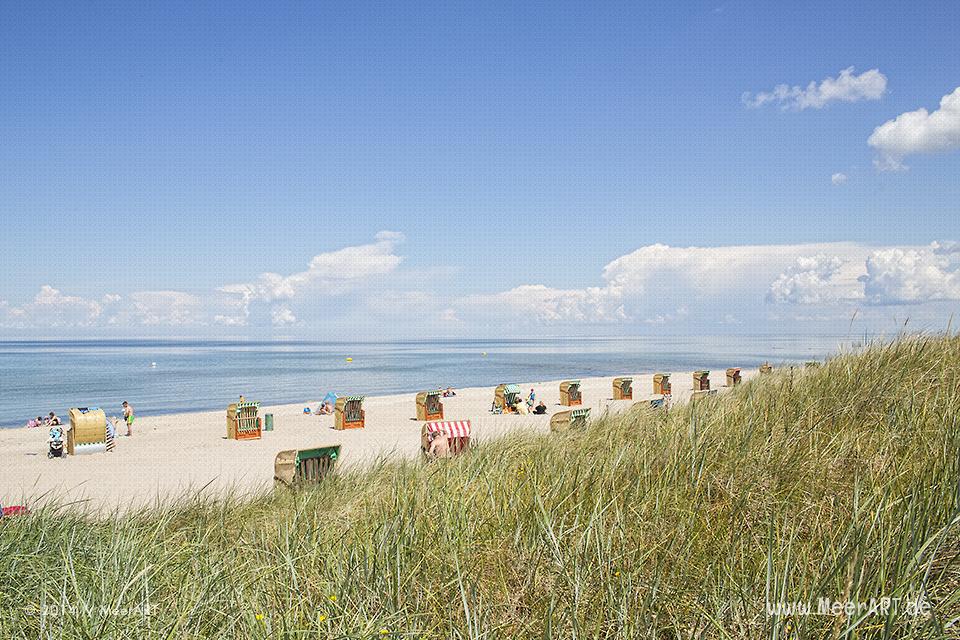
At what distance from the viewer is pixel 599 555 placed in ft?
6.94

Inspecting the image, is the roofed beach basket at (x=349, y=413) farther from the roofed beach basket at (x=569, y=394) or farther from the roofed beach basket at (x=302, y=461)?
the roofed beach basket at (x=302, y=461)

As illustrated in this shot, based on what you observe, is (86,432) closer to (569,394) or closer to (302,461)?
(302,461)

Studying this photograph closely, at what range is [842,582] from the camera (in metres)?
1.87

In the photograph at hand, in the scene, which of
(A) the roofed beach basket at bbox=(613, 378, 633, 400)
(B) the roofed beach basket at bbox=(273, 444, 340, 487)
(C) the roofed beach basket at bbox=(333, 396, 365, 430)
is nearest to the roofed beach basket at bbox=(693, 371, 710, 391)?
(A) the roofed beach basket at bbox=(613, 378, 633, 400)

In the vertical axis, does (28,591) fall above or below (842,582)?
below

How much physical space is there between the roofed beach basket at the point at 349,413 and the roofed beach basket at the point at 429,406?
2.22 meters

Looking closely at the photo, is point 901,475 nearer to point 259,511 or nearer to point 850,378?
point 850,378

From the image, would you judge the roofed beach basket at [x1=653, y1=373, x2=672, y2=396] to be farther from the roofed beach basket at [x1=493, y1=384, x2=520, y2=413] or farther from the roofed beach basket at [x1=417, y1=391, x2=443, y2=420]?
the roofed beach basket at [x1=417, y1=391, x2=443, y2=420]

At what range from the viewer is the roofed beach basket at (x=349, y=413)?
67.7 feet

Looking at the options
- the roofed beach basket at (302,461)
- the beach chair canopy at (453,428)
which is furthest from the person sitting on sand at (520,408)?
the roofed beach basket at (302,461)

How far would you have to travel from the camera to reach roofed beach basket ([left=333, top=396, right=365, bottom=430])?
20625mm

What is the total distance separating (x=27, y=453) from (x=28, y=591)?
1911cm

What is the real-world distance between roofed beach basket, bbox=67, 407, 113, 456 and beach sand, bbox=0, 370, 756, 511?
0.33m

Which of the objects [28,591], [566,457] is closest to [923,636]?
[566,457]
